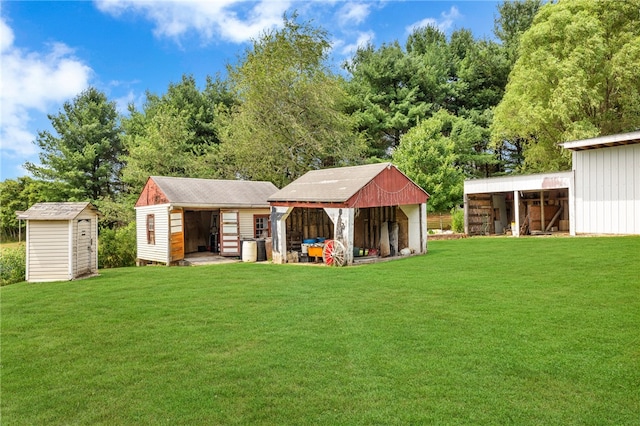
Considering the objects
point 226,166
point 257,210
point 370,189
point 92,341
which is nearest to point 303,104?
point 226,166

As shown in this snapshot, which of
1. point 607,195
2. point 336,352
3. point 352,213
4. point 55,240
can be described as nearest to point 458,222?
point 607,195

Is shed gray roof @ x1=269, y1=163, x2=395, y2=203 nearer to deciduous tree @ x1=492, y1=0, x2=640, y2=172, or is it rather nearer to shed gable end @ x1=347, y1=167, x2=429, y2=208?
shed gable end @ x1=347, y1=167, x2=429, y2=208

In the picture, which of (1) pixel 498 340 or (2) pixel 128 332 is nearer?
(1) pixel 498 340

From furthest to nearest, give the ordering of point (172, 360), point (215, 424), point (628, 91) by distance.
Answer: point (628, 91) < point (172, 360) < point (215, 424)

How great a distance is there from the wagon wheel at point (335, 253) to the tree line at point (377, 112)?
49.0ft

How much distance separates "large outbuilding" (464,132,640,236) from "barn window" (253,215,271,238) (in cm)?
1210

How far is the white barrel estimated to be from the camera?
18.9m

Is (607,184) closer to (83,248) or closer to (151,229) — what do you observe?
(151,229)

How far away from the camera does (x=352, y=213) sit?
15.4 meters

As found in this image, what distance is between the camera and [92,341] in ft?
24.2

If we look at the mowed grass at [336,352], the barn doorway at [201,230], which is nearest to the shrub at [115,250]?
the barn doorway at [201,230]

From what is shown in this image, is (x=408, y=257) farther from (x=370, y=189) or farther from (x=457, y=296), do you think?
(x=457, y=296)

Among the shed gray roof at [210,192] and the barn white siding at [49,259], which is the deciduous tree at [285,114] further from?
the barn white siding at [49,259]

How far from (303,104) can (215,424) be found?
30042mm
